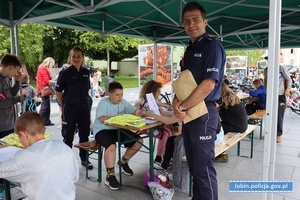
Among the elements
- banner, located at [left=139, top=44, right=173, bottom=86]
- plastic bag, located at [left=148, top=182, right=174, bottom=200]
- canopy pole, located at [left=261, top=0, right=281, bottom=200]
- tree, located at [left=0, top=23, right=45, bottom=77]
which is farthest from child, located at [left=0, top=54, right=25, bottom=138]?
tree, located at [left=0, top=23, right=45, bottom=77]

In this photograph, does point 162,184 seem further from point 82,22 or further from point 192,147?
point 82,22

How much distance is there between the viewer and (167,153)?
139 inches

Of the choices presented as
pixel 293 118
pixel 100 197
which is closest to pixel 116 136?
pixel 100 197

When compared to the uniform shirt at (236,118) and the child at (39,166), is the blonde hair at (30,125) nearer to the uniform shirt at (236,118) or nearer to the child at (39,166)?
the child at (39,166)

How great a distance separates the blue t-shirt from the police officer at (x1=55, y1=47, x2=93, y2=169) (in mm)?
471

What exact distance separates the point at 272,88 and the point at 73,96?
2.58m

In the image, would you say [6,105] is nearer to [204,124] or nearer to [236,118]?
[204,124]

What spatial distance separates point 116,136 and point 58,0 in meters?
2.03

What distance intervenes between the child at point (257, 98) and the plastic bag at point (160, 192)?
3335 mm

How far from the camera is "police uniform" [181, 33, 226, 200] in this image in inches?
76.4

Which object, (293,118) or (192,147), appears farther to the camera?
(293,118)

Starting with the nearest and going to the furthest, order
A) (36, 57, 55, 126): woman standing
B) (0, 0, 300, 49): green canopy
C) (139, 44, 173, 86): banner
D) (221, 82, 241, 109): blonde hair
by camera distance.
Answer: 1. (221, 82, 241, 109): blonde hair
2. (0, 0, 300, 49): green canopy
3. (36, 57, 55, 126): woman standing
4. (139, 44, 173, 86): banner

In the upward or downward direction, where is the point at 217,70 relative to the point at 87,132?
upward

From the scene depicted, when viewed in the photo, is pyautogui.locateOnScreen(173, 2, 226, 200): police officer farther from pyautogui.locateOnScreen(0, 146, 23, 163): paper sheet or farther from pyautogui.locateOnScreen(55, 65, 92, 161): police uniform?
pyautogui.locateOnScreen(55, 65, 92, 161): police uniform
